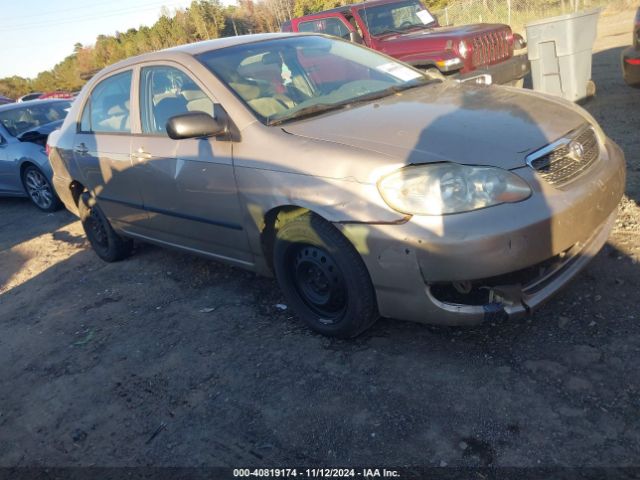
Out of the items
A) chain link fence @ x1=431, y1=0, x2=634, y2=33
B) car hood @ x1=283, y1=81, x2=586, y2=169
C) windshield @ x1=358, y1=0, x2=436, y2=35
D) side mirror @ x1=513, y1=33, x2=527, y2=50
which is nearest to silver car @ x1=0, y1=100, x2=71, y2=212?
windshield @ x1=358, y1=0, x2=436, y2=35

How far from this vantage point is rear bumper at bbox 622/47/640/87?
19.2ft

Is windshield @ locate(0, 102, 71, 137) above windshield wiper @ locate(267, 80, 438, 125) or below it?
above

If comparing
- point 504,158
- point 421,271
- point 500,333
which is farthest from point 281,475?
point 504,158

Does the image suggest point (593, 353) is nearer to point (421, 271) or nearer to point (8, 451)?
point (421, 271)

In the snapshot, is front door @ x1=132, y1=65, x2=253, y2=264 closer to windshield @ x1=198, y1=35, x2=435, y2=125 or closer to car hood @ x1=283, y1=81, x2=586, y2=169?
windshield @ x1=198, y1=35, x2=435, y2=125

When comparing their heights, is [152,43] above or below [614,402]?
above

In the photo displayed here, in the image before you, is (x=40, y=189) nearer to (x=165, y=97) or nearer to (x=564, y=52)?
(x=165, y=97)

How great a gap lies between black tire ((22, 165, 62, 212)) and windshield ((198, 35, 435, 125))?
5.05m

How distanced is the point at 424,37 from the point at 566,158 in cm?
577

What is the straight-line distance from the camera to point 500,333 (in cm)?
294

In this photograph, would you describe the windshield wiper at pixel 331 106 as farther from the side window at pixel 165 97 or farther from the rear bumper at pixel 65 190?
the rear bumper at pixel 65 190

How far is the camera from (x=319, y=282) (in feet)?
10.1

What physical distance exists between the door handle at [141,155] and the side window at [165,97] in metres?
0.15

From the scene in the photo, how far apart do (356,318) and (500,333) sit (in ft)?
2.60
